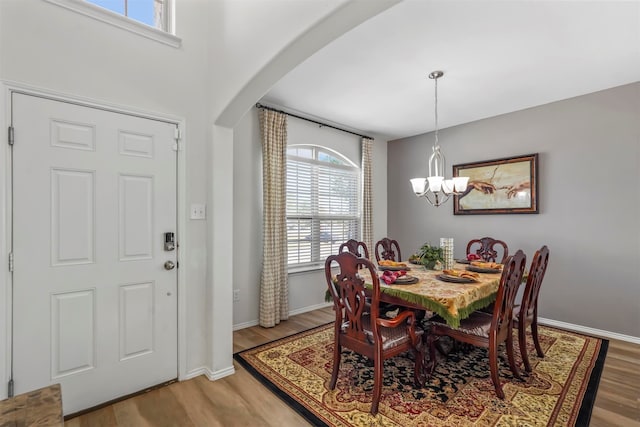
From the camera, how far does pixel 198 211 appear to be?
2.48 m

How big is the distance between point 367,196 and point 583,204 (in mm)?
2655

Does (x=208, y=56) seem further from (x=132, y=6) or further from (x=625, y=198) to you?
(x=625, y=198)

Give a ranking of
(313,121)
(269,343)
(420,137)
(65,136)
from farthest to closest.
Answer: (420,137) < (313,121) < (269,343) < (65,136)

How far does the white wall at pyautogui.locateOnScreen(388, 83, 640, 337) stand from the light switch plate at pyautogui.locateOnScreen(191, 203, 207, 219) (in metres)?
3.68

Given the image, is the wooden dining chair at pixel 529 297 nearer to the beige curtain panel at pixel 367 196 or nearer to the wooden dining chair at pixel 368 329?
the wooden dining chair at pixel 368 329

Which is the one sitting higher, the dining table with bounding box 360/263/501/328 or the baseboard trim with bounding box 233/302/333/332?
the dining table with bounding box 360/263/501/328

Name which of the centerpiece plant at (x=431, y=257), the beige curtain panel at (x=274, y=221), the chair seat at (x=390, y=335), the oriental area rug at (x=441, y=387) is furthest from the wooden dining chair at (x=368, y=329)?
the beige curtain panel at (x=274, y=221)

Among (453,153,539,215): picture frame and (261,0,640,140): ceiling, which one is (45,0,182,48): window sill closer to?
(261,0,640,140): ceiling

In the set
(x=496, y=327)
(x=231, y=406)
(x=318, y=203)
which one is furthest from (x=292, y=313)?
(x=496, y=327)

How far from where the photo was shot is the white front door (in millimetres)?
1846

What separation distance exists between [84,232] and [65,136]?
623 millimetres

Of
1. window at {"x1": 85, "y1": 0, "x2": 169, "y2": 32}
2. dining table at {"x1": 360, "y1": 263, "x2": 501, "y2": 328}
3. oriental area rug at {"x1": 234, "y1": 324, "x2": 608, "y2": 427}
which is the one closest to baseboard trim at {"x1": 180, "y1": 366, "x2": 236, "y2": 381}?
oriental area rug at {"x1": 234, "y1": 324, "x2": 608, "y2": 427}

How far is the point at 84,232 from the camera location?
2014 mm

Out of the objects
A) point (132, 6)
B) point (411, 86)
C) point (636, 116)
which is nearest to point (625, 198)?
point (636, 116)
